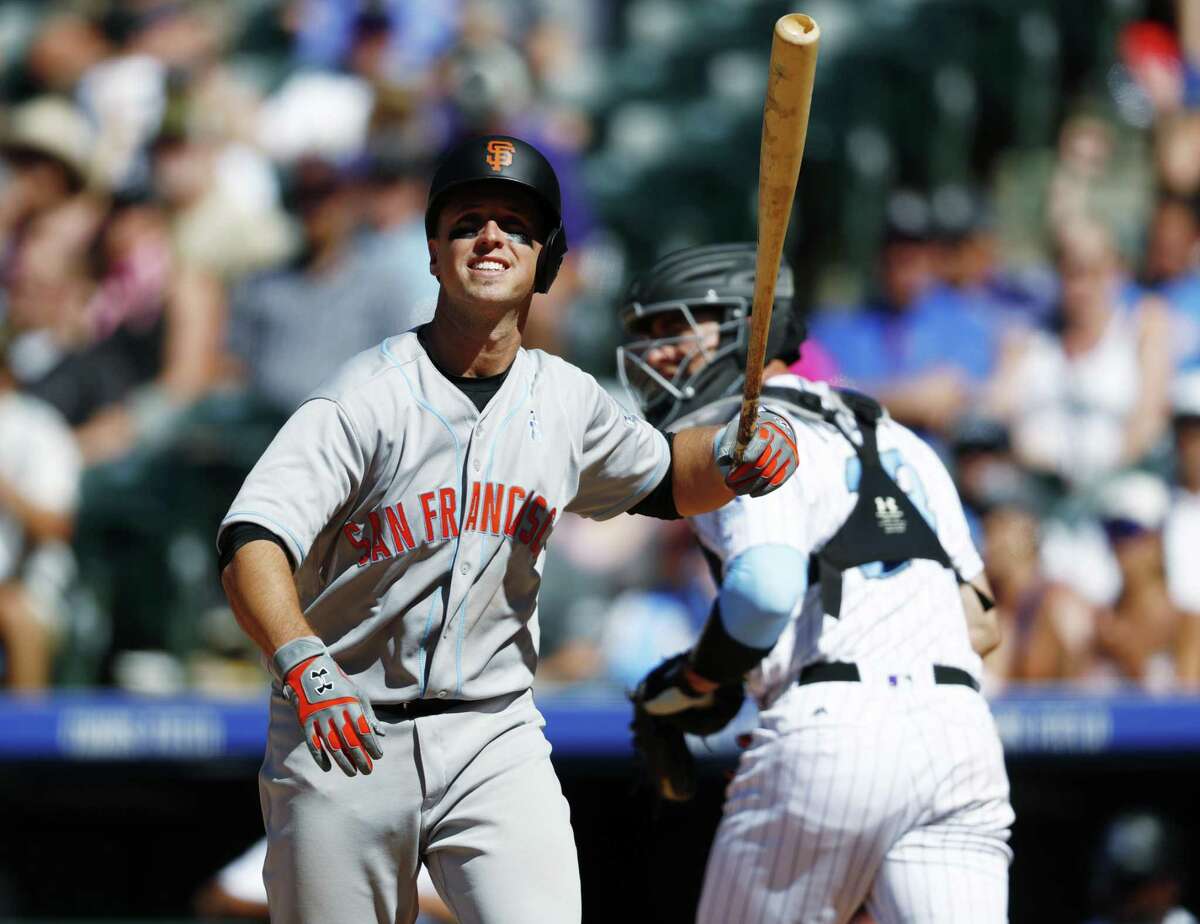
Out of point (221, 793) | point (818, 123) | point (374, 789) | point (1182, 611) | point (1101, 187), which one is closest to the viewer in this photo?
point (374, 789)

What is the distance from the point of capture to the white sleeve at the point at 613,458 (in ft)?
9.89

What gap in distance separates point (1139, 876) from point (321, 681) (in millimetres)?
3049

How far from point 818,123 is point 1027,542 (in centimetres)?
295

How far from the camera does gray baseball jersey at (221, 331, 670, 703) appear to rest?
2.74 m

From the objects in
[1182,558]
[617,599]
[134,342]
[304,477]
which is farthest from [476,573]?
[134,342]

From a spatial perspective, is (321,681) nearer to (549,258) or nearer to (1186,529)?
(549,258)

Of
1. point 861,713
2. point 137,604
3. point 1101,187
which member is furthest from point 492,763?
point 1101,187

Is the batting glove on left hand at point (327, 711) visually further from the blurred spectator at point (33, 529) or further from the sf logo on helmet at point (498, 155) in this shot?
the blurred spectator at point (33, 529)

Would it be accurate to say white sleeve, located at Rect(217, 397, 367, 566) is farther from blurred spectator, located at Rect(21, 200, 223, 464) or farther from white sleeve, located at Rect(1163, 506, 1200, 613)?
blurred spectator, located at Rect(21, 200, 223, 464)

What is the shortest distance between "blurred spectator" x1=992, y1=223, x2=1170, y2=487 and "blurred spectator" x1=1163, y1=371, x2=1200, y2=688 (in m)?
0.25

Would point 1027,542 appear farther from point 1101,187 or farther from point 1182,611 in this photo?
point 1101,187

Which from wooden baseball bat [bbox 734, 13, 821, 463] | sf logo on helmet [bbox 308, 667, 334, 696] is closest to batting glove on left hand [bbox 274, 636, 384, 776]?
sf logo on helmet [bbox 308, 667, 334, 696]

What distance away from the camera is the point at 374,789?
2.72 meters

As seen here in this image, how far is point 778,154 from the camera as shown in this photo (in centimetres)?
268
